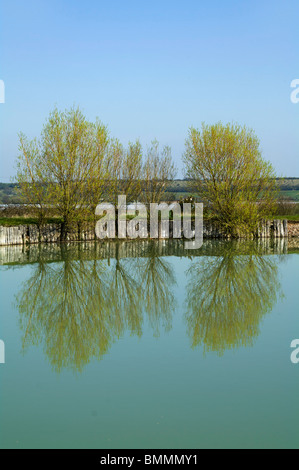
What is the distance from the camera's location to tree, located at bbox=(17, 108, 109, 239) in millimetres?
20328

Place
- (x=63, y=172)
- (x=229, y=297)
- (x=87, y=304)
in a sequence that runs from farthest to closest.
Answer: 1. (x=63, y=172)
2. (x=229, y=297)
3. (x=87, y=304)

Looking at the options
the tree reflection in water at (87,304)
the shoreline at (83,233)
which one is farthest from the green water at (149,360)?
the shoreline at (83,233)

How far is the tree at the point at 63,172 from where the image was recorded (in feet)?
66.7

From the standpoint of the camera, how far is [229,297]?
34.6 ft

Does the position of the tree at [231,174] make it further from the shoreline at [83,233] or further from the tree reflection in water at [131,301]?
the tree reflection in water at [131,301]

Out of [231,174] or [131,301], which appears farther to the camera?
[231,174]

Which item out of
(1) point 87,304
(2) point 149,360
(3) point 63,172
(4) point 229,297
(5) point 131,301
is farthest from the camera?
(3) point 63,172

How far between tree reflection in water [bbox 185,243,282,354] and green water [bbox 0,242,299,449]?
0.11ft

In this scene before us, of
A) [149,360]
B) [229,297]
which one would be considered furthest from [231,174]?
[149,360]

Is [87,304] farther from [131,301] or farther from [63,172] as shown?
[63,172]

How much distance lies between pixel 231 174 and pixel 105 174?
512cm

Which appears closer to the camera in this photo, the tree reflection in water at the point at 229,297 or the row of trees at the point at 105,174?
the tree reflection in water at the point at 229,297

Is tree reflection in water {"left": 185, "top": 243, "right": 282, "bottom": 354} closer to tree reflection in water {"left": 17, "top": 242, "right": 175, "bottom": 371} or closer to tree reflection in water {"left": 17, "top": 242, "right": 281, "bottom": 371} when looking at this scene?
tree reflection in water {"left": 17, "top": 242, "right": 281, "bottom": 371}
